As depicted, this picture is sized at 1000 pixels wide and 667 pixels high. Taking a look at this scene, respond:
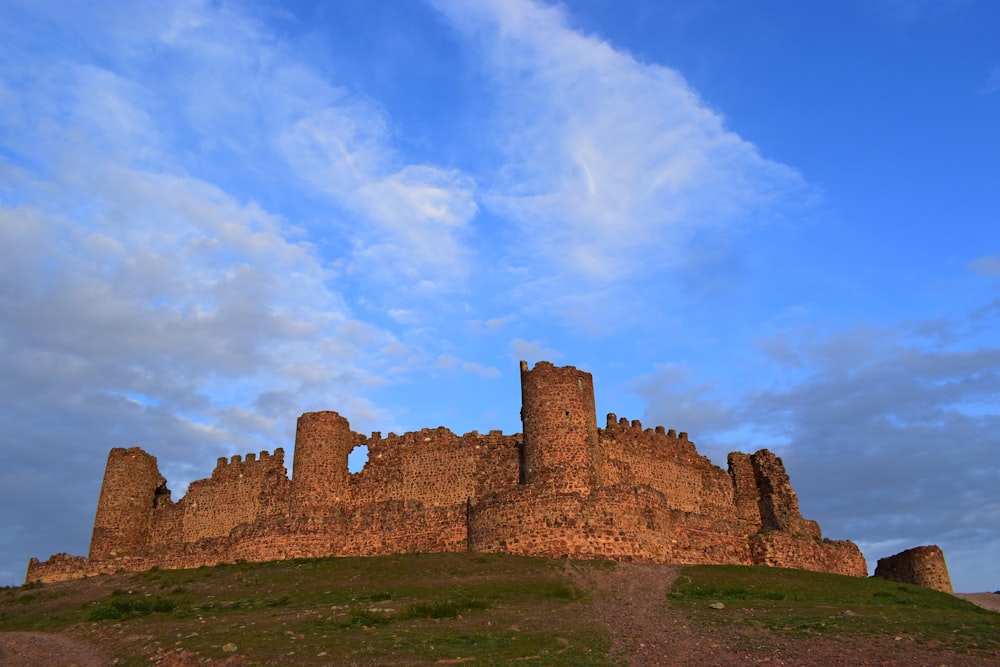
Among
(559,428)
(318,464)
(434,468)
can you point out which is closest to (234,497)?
(318,464)

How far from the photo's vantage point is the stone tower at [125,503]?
50344 mm

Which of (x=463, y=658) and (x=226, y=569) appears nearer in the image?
(x=463, y=658)

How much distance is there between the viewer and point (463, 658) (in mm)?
17578

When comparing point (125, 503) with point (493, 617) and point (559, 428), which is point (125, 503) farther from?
point (493, 617)

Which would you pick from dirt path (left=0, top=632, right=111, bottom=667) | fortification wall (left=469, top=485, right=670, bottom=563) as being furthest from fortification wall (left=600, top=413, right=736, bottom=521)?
dirt path (left=0, top=632, right=111, bottom=667)

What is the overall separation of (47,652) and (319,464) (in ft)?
77.1

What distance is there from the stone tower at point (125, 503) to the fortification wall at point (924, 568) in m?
43.8

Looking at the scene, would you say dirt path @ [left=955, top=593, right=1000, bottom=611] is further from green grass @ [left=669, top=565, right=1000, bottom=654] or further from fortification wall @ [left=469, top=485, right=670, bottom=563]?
fortification wall @ [left=469, top=485, right=670, bottom=563]

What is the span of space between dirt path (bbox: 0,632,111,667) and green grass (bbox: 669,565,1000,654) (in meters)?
15.9

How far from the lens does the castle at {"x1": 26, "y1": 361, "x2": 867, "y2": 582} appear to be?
34750 mm

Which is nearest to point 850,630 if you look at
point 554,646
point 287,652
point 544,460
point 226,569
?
point 554,646

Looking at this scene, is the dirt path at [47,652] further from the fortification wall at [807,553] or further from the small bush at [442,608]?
the fortification wall at [807,553]

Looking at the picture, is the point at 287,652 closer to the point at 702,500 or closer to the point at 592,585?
the point at 592,585

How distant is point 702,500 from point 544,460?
592 inches
